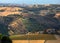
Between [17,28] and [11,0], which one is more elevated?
[11,0]

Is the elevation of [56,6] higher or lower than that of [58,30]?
higher

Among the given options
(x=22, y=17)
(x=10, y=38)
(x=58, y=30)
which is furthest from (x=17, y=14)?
(x=58, y=30)

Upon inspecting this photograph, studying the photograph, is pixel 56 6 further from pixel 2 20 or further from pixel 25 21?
pixel 2 20

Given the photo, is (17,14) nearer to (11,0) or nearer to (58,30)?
(11,0)

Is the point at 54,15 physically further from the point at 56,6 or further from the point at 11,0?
the point at 11,0

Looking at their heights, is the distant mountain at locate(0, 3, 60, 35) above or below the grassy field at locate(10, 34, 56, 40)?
above

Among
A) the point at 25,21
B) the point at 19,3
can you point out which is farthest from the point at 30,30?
the point at 19,3

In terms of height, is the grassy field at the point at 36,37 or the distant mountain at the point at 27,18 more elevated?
the distant mountain at the point at 27,18

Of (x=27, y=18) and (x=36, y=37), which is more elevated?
(x=27, y=18)
